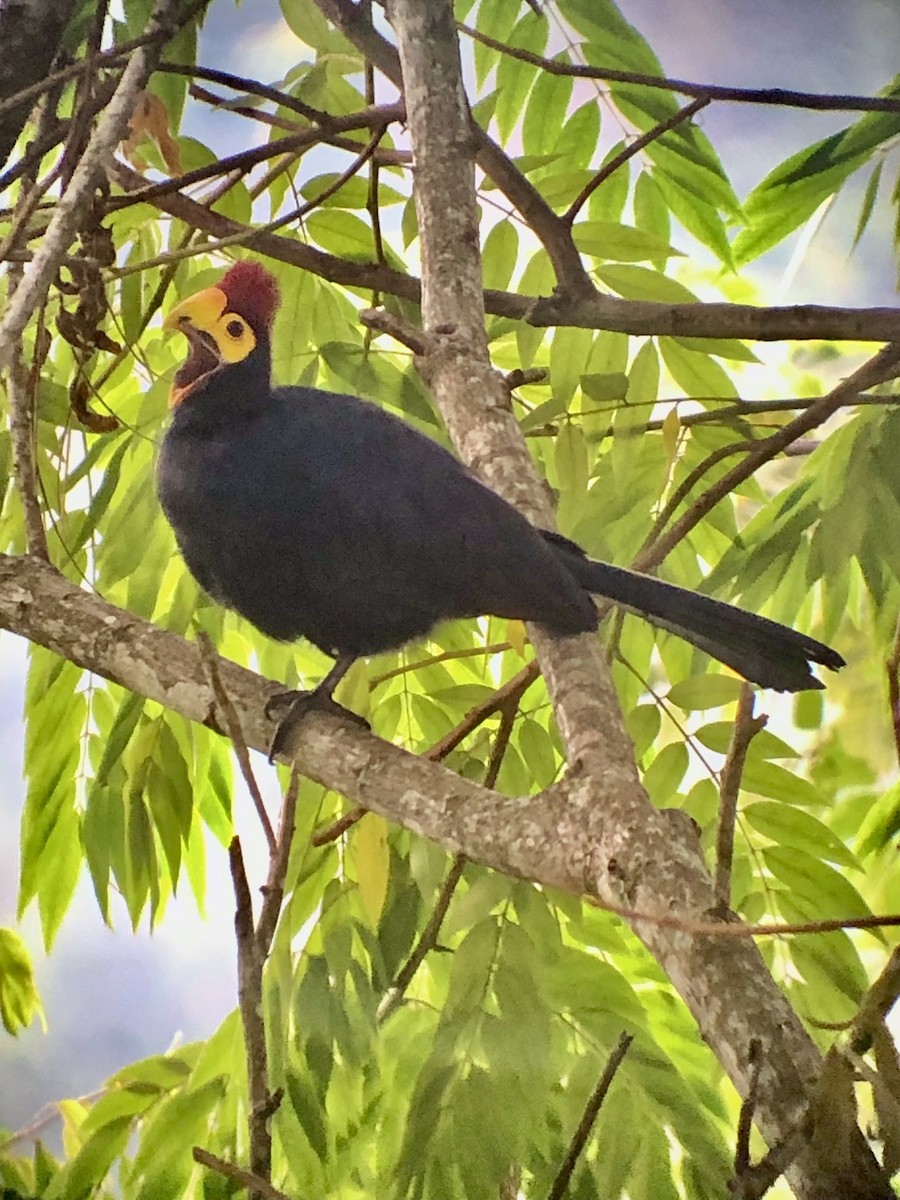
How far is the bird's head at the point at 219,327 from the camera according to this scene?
3.04ft

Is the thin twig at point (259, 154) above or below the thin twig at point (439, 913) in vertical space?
above

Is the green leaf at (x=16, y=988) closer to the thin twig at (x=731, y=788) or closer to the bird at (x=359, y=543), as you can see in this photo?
the bird at (x=359, y=543)

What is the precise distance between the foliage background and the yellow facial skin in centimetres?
18

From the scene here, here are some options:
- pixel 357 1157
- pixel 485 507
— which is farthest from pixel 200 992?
pixel 485 507

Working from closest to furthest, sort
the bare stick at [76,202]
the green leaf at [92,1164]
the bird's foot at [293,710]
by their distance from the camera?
the bare stick at [76,202] → the bird's foot at [293,710] → the green leaf at [92,1164]

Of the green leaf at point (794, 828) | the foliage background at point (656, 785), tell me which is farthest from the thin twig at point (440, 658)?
the green leaf at point (794, 828)

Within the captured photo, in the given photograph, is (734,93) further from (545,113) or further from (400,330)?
(400,330)

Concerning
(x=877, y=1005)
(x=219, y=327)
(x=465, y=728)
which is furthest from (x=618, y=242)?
(x=877, y=1005)

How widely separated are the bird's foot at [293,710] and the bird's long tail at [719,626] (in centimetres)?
22

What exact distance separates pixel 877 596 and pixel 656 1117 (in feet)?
1.60

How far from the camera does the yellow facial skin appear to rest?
3.04 feet

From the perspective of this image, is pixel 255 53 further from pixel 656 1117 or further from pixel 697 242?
pixel 656 1117

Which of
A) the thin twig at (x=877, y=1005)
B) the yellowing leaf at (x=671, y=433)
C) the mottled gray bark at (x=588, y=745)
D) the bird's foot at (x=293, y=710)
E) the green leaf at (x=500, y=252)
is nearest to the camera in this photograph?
the thin twig at (x=877, y=1005)

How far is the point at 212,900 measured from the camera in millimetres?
998
